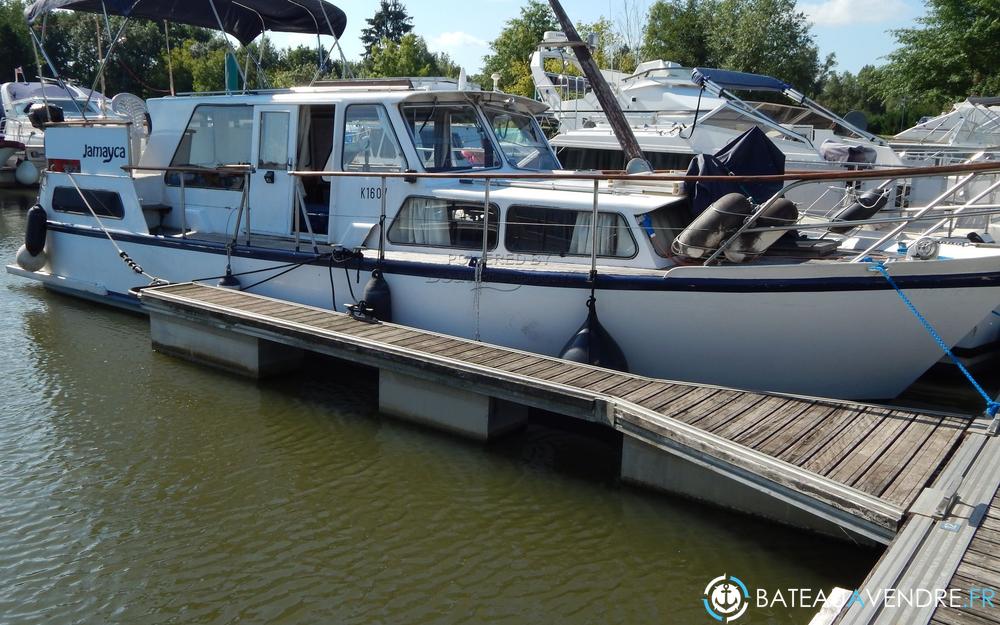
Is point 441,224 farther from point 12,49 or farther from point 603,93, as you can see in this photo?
point 12,49

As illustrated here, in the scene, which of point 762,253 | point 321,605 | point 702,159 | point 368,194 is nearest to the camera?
point 321,605

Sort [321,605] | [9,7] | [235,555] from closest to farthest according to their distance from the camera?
[321,605]
[235,555]
[9,7]

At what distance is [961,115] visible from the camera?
21.4 m

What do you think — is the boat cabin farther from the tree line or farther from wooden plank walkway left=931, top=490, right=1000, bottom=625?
the tree line

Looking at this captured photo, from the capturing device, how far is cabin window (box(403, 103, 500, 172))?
8508 millimetres

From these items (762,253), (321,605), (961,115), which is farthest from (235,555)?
(961,115)

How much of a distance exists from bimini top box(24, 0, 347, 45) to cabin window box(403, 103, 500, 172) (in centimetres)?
357

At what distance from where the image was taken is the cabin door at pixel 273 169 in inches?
357

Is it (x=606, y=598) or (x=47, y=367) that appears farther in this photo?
(x=47, y=367)

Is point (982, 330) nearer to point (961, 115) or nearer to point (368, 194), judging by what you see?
point (368, 194)

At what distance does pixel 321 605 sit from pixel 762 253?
4.59 metres

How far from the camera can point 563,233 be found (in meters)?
7.52

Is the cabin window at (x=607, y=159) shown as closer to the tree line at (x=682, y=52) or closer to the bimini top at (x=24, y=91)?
the tree line at (x=682, y=52)

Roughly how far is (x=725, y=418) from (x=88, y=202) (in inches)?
362
